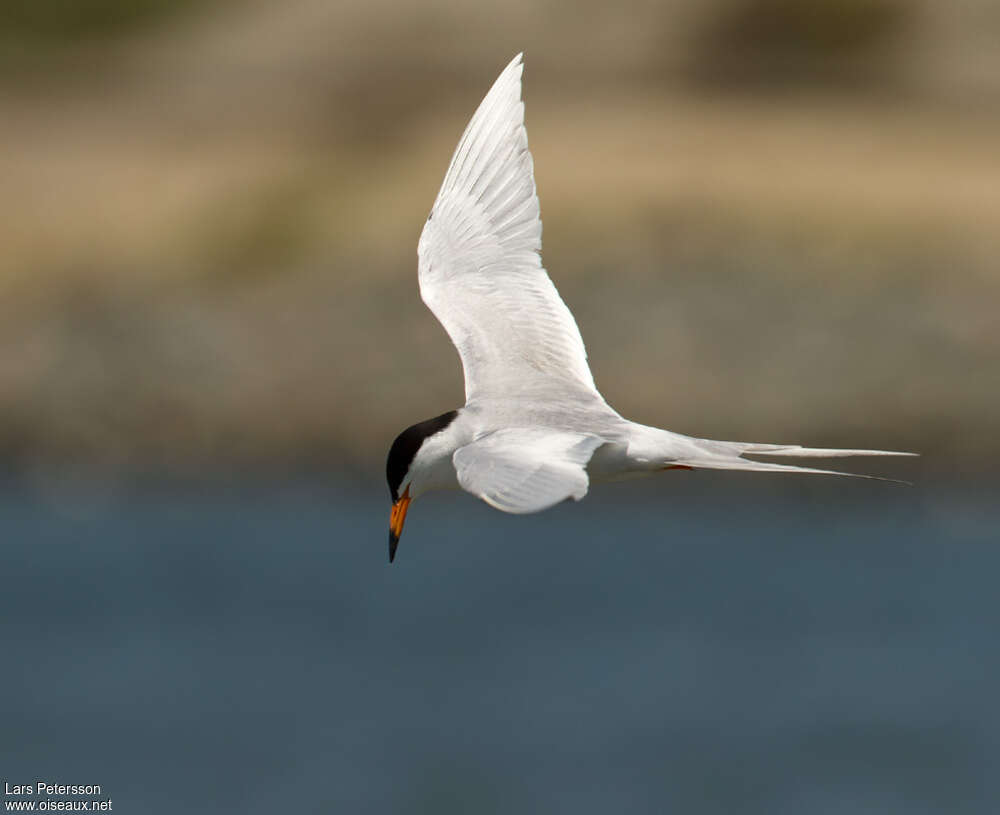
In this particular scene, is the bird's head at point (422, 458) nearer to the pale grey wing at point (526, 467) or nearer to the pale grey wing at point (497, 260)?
the pale grey wing at point (526, 467)

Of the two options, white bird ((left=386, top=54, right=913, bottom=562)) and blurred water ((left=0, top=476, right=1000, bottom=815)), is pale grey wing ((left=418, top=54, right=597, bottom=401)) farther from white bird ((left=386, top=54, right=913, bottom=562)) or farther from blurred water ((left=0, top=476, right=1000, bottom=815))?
blurred water ((left=0, top=476, right=1000, bottom=815))

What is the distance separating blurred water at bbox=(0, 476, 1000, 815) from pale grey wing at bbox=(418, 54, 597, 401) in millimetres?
5399

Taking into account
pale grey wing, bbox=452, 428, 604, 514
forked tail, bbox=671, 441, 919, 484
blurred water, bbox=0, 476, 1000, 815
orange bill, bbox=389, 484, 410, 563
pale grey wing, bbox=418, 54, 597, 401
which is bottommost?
blurred water, bbox=0, 476, 1000, 815

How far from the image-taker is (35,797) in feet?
37.3

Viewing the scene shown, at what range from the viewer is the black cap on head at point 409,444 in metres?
6.30

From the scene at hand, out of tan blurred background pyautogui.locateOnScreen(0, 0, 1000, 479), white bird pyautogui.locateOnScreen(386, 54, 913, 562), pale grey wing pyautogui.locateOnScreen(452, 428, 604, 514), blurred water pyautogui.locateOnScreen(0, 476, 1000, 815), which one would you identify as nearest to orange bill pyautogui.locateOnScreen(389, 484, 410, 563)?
white bird pyautogui.locateOnScreen(386, 54, 913, 562)

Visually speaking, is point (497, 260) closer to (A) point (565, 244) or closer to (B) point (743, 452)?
(B) point (743, 452)

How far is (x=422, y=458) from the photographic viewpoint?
629 cm

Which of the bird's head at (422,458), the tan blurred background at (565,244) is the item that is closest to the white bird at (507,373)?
the bird's head at (422,458)

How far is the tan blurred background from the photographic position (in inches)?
559

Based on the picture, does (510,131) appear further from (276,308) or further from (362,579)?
(276,308)

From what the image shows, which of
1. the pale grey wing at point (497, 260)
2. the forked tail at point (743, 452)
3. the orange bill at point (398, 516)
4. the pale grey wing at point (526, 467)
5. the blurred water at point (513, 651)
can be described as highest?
the pale grey wing at point (497, 260)

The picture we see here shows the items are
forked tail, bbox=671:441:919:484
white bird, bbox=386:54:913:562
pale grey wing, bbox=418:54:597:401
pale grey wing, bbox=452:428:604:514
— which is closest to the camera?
pale grey wing, bbox=452:428:604:514

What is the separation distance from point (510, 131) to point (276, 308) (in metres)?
8.16
